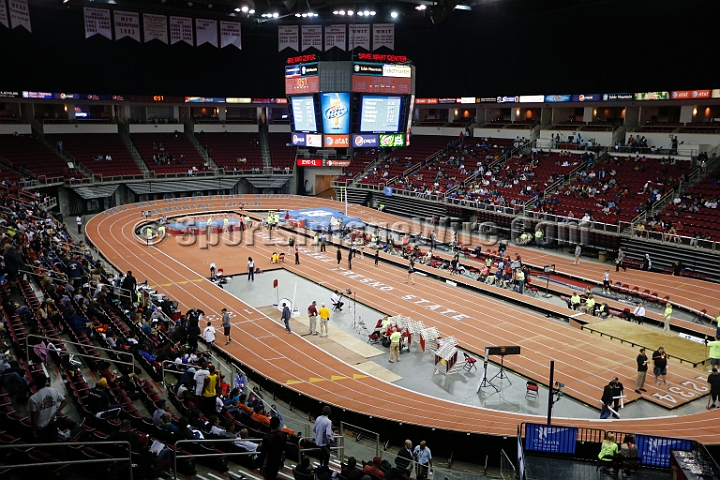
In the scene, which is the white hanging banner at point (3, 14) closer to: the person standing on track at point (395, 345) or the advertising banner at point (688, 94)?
the person standing on track at point (395, 345)

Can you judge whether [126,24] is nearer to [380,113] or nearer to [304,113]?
[304,113]

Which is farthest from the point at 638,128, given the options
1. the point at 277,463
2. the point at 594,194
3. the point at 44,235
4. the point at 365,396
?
the point at 277,463

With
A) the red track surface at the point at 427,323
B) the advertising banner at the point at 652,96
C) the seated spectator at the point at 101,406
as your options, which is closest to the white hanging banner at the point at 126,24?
the red track surface at the point at 427,323

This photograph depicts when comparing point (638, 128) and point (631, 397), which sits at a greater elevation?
point (638, 128)

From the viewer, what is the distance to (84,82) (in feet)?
164

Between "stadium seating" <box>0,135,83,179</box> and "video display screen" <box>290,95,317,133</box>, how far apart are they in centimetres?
2027

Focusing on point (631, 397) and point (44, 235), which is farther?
point (44, 235)

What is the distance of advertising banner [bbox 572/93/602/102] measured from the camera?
137ft

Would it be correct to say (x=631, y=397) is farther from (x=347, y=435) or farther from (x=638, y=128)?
(x=638, y=128)

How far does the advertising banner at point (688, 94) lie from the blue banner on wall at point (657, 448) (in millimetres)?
30743

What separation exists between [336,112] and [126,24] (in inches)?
973

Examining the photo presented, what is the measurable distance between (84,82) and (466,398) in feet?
149

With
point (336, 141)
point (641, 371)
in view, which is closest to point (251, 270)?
point (336, 141)

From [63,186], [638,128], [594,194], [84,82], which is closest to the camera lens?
[594,194]
